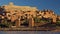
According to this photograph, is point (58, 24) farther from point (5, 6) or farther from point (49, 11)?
point (5, 6)

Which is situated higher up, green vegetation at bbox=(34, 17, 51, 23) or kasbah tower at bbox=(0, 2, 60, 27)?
kasbah tower at bbox=(0, 2, 60, 27)

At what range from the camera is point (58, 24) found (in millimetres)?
18203

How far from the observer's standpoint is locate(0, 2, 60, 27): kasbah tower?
1800 centimetres

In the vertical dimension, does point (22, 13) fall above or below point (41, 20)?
above

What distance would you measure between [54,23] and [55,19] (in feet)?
0.87

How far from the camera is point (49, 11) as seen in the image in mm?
18109

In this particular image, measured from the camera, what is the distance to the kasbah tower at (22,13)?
1800 cm

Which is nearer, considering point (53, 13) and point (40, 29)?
point (53, 13)

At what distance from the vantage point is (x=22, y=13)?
18391 mm

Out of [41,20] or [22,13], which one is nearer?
[41,20]

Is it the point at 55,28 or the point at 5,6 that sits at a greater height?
the point at 5,6

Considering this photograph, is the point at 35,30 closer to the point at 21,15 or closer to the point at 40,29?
the point at 40,29

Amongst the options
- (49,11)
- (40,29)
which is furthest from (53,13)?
(40,29)

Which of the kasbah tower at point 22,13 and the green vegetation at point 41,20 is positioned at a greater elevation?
the kasbah tower at point 22,13
